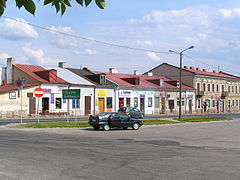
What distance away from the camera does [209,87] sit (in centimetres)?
7331

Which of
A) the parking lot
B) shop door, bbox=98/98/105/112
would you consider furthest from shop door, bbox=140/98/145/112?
the parking lot

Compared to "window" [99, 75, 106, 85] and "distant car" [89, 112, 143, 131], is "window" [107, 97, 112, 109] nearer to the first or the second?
"window" [99, 75, 106, 85]

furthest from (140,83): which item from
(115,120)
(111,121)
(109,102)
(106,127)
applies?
(106,127)

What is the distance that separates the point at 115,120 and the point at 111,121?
369 millimetres

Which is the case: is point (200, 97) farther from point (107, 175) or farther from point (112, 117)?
point (107, 175)

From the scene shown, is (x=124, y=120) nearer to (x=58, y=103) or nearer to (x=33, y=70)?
(x=58, y=103)

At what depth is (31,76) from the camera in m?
45.6

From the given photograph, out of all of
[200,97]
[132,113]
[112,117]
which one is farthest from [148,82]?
[112,117]

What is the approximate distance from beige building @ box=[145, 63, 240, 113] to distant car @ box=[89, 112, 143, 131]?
4382 cm

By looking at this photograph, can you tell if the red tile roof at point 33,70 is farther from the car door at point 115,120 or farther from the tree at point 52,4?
the tree at point 52,4

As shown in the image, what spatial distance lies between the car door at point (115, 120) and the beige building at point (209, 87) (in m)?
44.6

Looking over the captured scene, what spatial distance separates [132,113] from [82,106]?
935 cm

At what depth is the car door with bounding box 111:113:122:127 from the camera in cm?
2645

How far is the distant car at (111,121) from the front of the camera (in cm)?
2602
